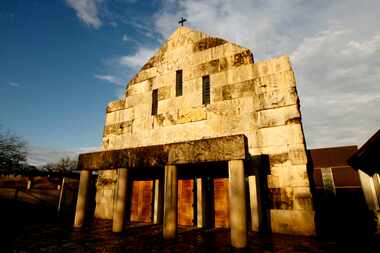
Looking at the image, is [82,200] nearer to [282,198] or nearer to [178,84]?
[178,84]

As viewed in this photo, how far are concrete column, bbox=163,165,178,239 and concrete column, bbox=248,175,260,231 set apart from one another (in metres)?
2.78

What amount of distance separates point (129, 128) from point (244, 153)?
A: 705cm

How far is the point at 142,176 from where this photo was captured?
33.6 ft

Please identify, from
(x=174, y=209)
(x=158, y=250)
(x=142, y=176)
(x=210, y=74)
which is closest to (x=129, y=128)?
(x=142, y=176)

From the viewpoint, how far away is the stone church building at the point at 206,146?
6.36m

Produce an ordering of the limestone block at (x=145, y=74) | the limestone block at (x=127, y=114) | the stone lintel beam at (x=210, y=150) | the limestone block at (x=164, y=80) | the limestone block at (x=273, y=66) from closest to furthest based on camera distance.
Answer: the stone lintel beam at (x=210, y=150) < the limestone block at (x=273, y=66) < the limestone block at (x=164, y=80) < the limestone block at (x=127, y=114) < the limestone block at (x=145, y=74)

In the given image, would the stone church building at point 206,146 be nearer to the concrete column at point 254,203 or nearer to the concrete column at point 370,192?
the concrete column at point 254,203

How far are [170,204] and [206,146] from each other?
202 centimetres

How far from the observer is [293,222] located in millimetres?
6609

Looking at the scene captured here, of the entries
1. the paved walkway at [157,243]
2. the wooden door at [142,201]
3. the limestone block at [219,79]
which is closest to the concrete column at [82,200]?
the paved walkway at [157,243]

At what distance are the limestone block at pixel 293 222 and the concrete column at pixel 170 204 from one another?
332 centimetres

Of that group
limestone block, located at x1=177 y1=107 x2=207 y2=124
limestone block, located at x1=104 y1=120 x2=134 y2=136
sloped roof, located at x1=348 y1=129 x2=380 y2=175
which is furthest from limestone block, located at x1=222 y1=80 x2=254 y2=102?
limestone block, located at x1=104 y1=120 x2=134 y2=136

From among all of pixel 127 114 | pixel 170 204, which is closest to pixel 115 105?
pixel 127 114

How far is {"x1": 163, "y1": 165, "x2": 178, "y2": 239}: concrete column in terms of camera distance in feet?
19.9
